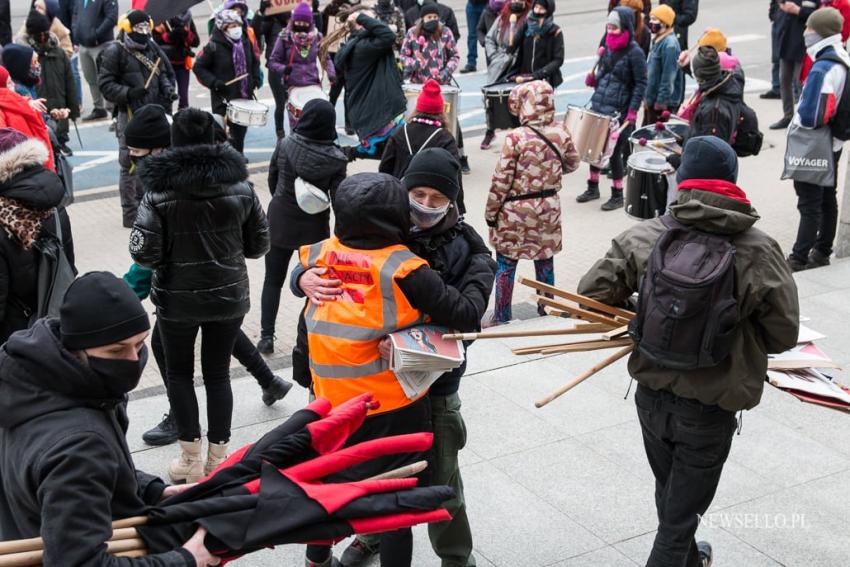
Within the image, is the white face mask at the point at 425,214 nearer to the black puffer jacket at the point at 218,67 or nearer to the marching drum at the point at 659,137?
the marching drum at the point at 659,137

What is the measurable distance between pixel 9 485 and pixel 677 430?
2391 millimetres

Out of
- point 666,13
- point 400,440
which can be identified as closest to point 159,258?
point 400,440

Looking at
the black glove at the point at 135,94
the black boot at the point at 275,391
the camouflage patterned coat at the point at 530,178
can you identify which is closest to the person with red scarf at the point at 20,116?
the black boot at the point at 275,391

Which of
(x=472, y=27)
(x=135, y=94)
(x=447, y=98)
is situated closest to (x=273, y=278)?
(x=135, y=94)

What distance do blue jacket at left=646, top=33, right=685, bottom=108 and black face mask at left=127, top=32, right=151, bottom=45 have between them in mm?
5119

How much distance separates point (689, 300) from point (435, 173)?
120 centimetres

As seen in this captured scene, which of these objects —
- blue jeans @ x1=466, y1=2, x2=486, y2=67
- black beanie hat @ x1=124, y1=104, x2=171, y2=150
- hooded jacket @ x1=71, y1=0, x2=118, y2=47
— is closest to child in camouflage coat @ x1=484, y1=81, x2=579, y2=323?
black beanie hat @ x1=124, y1=104, x2=171, y2=150

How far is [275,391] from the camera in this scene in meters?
6.37

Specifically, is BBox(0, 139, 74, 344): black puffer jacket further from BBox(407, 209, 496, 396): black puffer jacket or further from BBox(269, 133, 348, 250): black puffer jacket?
BBox(269, 133, 348, 250): black puffer jacket

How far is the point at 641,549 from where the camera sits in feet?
15.9

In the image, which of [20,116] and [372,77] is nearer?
[20,116]

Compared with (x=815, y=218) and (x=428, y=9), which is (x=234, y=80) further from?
(x=815, y=218)

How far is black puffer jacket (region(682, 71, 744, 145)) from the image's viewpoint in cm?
850

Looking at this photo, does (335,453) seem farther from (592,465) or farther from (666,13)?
(666,13)
